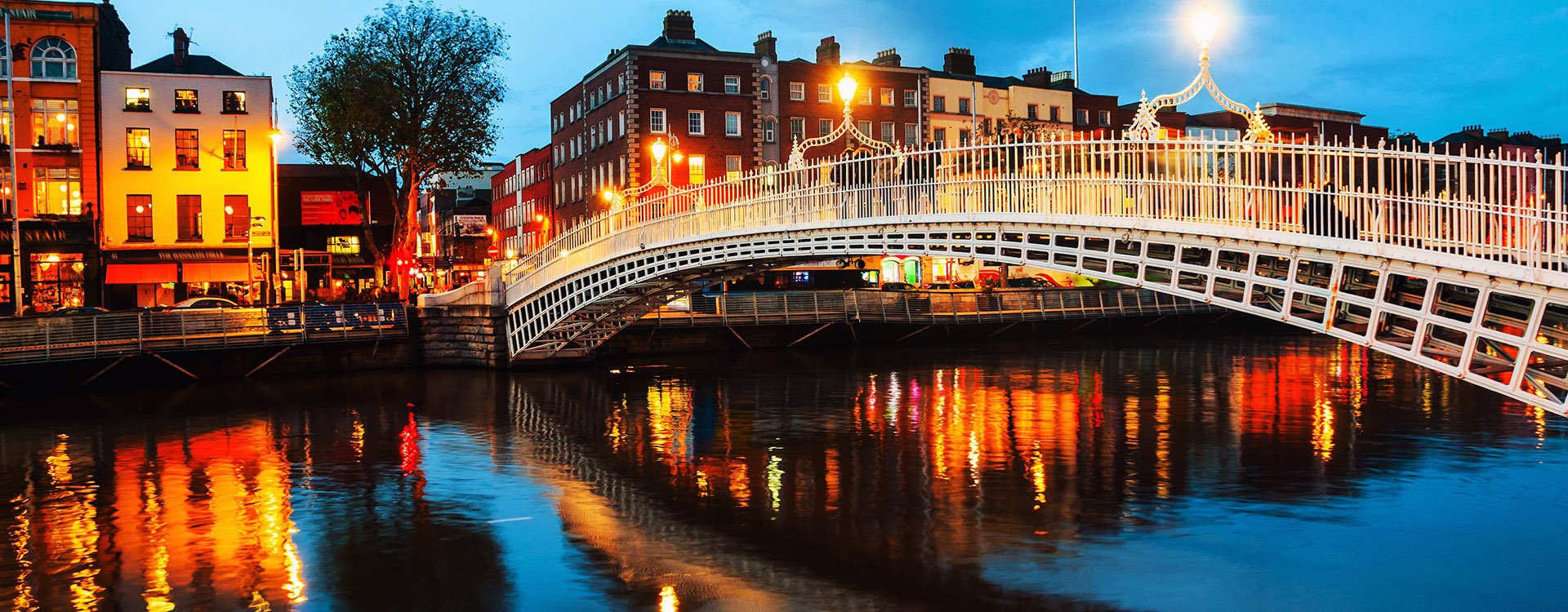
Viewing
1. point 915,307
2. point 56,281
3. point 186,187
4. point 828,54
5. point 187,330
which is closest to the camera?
point 187,330

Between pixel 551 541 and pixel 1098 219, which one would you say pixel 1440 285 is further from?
pixel 551 541

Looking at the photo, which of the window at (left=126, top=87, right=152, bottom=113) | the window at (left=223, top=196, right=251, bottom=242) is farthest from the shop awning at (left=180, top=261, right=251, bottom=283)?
the window at (left=126, top=87, right=152, bottom=113)

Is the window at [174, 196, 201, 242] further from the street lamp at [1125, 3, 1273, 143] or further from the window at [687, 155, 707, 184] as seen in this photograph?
the street lamp at [1125, 3, 1273, 143]

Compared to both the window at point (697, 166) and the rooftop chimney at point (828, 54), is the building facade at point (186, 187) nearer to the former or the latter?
the window at point (697, 166)

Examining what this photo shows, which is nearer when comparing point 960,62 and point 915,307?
point 915,307

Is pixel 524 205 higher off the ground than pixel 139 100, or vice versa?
pixel 139 100

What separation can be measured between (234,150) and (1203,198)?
4188 centimetres

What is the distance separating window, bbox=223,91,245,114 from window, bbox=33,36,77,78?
16.5 ft

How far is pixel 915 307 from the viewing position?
47.9 m

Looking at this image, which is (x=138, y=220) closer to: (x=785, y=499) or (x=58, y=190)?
(x=58, y=190)

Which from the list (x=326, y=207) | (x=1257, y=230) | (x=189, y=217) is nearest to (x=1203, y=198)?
(x=1257, y=230)

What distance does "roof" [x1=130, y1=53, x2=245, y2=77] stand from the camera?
50.2m

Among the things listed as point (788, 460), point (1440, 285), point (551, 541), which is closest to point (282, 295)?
point (788, 460)

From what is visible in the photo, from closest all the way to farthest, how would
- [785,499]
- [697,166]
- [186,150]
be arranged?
[785,499], [186,150], [697,166]
